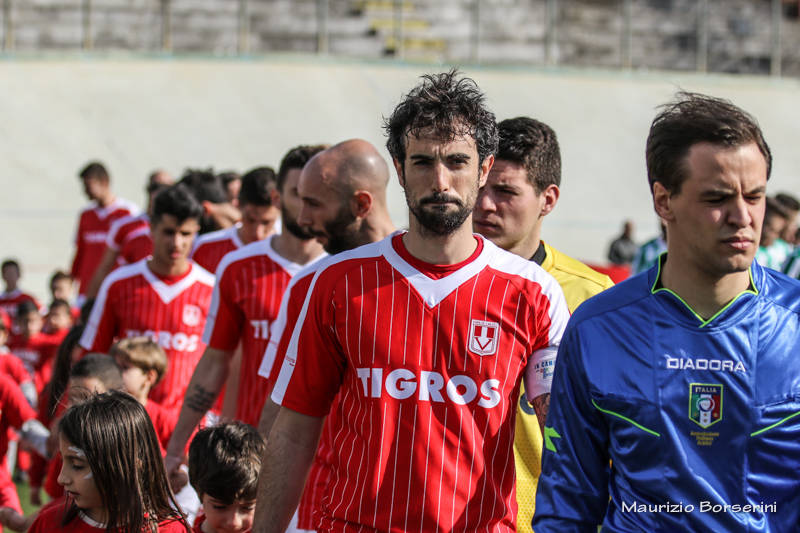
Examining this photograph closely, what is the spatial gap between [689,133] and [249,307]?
3083 millimetres

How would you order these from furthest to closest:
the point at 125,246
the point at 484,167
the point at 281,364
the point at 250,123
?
the point at 250,123 → the point at 125,246 → the point at 281,364 → the point at 484,167

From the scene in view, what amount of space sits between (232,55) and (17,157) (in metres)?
4.77

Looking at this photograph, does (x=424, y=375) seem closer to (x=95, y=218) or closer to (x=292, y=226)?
(x=292, y=226)

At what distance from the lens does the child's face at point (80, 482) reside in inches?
144

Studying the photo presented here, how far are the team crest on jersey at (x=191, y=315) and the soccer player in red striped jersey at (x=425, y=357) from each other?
3251 mm

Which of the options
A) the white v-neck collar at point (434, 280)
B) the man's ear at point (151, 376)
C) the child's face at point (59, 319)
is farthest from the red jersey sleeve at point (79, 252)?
the white v-neck collar at point (434, 280)

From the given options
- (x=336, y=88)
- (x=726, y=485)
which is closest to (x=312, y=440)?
(x=726, y=485)

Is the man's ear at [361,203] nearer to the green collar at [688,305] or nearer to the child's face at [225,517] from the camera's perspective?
the child's face at [225,517]

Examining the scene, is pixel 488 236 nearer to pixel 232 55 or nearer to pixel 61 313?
pixel 61 313

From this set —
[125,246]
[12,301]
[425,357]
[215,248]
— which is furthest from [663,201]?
[12,301]

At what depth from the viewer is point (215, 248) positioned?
785 cm

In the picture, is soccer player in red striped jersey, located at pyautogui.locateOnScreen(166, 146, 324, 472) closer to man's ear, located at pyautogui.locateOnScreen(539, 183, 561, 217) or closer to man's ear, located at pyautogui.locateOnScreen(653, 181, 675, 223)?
man's ear, located at pyautogui.locateOnScreen(539, 183, 561, 217)

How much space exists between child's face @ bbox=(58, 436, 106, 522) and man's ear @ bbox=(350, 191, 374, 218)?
59.8 inches

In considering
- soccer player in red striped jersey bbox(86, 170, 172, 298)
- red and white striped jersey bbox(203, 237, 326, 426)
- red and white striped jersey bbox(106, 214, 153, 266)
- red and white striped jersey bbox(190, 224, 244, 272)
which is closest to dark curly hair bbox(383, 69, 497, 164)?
red and white striped jersey bbox(203, 237, 326, 426)
